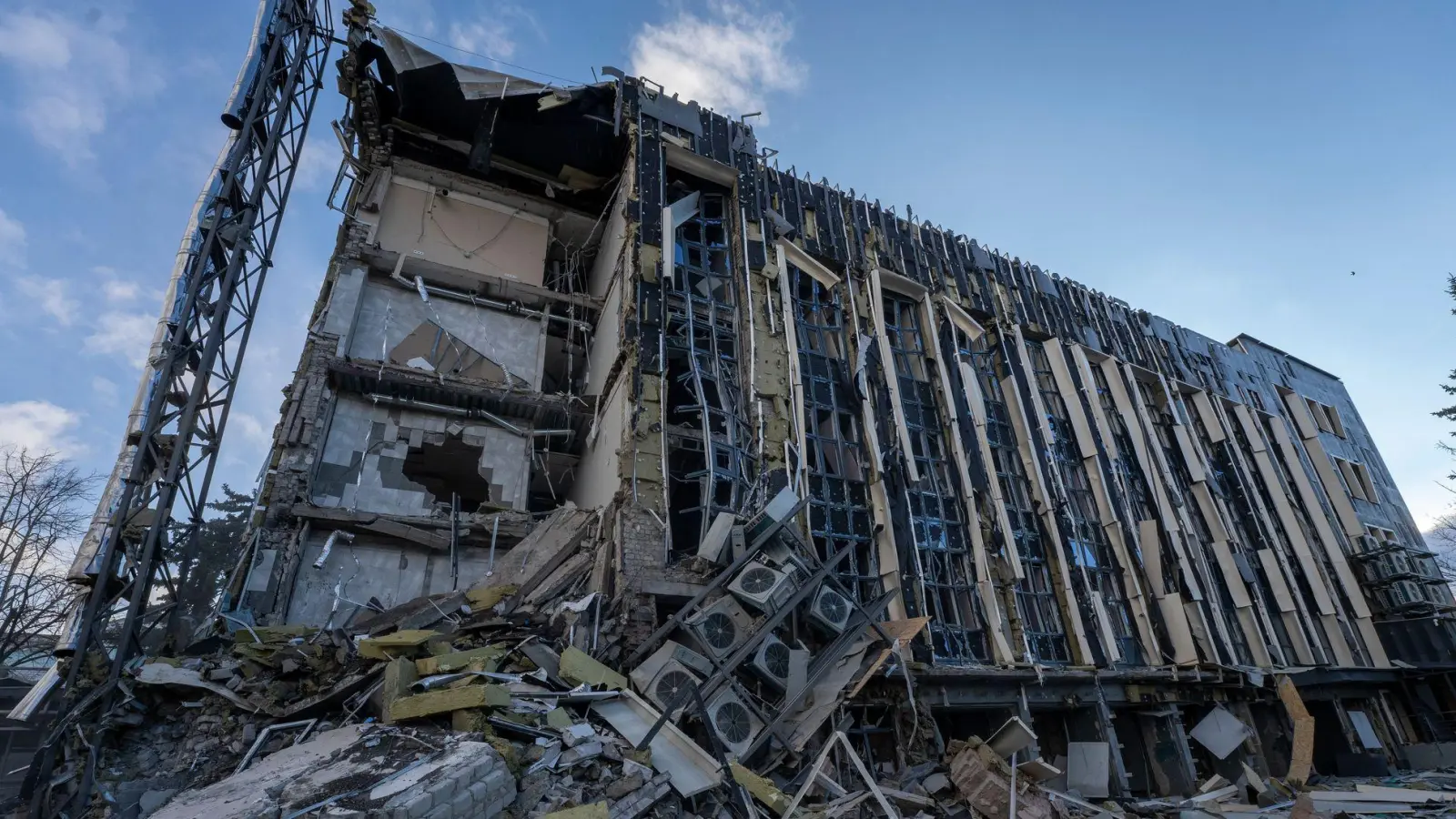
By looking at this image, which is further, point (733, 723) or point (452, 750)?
point (733, 723)

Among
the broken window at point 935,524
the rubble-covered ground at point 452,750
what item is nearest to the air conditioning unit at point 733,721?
the rubble-covered ground at point 452,750

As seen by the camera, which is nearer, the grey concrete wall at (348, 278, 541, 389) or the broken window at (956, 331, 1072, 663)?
the broken window at (956, 331, 1072, 663)

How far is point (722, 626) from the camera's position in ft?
32.2

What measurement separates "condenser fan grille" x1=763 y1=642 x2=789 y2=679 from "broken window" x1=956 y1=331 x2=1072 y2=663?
654 cm

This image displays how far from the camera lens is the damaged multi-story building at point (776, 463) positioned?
11695 mm

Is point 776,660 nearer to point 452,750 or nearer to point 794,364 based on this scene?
point 452,750

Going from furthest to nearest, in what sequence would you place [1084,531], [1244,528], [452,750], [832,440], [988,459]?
[1244,528] < [1084,531] < [988,459] < [832,440] < [452,750]

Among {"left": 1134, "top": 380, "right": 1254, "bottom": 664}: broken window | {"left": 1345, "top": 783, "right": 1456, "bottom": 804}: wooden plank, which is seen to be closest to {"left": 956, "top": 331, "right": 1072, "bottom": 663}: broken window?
{"left": 1345, "top": 783, "right": 1456, "bottom": 804}: wooden plank

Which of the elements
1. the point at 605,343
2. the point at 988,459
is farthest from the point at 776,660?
the point at 605,343

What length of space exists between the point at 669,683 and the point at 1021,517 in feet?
34.8

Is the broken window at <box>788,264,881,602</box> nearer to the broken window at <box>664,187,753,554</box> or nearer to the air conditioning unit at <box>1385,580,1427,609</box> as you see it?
the broken window at <box>664,187,753,554</box>

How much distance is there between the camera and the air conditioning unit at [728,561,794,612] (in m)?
9.85

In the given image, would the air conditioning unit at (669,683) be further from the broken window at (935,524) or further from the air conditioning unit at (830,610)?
the broken window at (935,524)

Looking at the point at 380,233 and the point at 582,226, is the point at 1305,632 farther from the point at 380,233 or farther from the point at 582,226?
the point at 380,233
